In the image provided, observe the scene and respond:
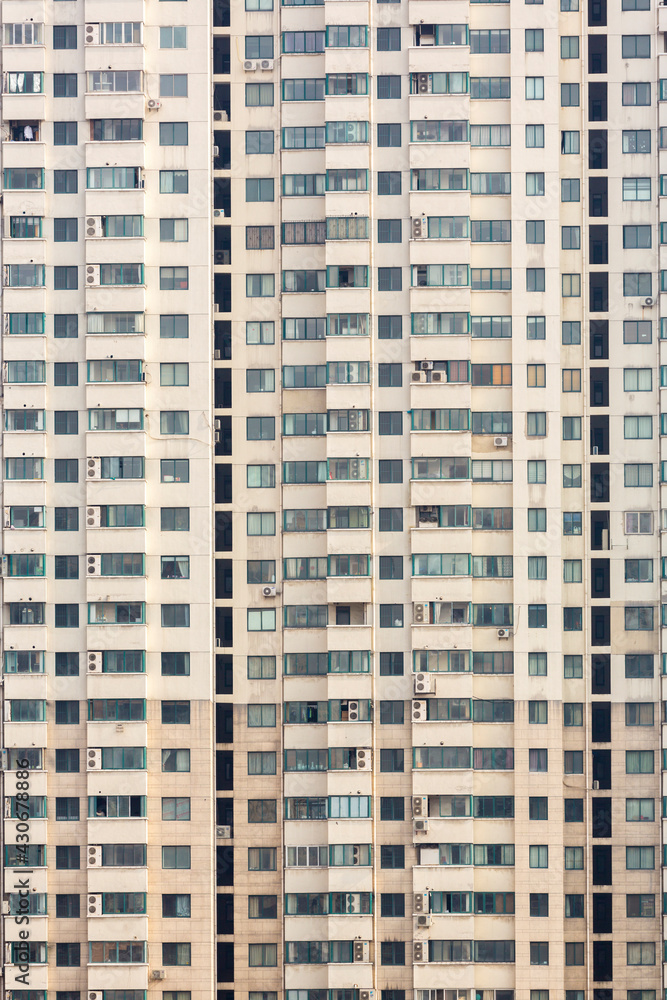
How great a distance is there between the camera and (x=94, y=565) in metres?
46.0

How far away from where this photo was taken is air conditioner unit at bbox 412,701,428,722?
4559cm

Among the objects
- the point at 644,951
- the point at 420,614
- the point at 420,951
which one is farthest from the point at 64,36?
the point at 644,951

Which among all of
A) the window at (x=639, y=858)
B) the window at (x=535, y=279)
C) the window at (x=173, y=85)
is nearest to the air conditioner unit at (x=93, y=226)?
the window at (x=173, y=85)

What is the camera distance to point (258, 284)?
47375mm

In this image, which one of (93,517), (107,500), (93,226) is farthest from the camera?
(93,226)

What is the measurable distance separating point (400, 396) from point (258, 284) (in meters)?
7.56

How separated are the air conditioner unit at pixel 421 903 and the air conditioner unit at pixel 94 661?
15.5 metres

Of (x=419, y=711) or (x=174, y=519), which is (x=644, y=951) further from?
(x=174, y=519)

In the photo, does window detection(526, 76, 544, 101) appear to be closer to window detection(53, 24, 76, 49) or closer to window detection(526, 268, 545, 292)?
window detection(526, 268, 545, 292)

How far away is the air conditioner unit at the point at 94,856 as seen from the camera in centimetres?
4516

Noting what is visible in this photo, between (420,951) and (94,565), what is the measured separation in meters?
20.1

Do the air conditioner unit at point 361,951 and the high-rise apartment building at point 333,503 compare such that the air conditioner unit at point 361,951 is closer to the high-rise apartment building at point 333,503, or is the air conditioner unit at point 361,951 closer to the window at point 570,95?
the high-rise apartment building at point 333,503

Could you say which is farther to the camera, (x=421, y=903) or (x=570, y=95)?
(x=570, y=95)

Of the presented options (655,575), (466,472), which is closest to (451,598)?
(466,472)
